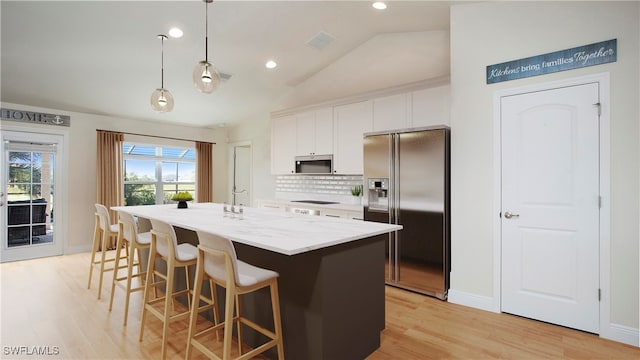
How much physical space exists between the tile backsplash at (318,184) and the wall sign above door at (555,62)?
2494 millimetres

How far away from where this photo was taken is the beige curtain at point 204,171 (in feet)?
22.1

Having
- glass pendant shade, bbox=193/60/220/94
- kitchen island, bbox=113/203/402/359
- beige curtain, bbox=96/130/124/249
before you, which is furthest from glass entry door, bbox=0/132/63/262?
kitchen island, bbox=113/203/402/359

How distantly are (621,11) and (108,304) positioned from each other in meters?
5.07

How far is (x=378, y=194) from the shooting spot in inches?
150

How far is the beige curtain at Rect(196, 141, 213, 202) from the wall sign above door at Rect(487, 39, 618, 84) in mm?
5529

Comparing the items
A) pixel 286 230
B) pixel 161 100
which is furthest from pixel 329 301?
pixel 161 100

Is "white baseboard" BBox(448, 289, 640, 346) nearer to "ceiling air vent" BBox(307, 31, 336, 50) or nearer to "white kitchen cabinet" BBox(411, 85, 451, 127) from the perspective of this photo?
"white kitchen cabinet" BBox(411, 85, 451, 127)

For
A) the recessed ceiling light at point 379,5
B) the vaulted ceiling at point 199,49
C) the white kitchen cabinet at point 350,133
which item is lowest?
the white kitchen cabinet at point 350,133

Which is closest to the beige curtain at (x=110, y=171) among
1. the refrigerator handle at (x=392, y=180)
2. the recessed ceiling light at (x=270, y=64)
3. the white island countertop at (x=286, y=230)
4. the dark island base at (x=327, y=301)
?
the recessed ceiling light at (x=270, y=64)

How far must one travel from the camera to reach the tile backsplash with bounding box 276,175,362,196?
5172 mm

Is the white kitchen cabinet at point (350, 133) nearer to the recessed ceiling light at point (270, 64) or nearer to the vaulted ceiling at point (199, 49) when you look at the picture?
the vaulted ceiling at point (199, 49)

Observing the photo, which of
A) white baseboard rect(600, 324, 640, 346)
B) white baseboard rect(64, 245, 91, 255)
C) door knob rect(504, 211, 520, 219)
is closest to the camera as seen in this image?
white baseboard rect(600, 324, 640, 346)

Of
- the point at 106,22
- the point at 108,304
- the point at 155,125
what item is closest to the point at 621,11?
the point at 106,22

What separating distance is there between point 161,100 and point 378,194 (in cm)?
263
